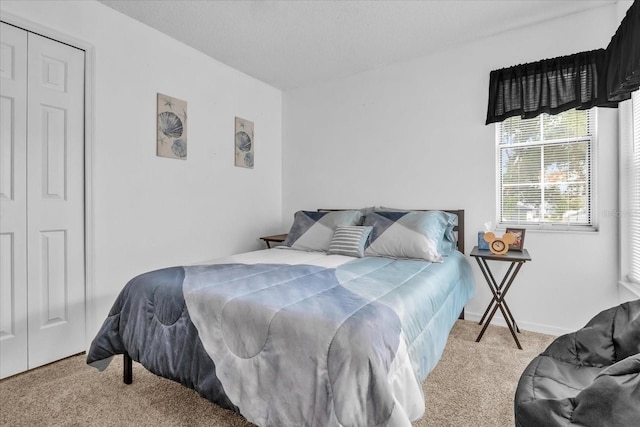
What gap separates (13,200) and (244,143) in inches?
84.2

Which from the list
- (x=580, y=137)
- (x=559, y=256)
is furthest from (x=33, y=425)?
(x=580, y=137)

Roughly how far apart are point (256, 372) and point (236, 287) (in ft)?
1.54

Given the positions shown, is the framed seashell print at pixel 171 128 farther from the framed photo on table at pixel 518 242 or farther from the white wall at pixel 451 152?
the framed photo on table at pixel 518 242

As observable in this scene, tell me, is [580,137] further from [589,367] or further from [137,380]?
[137,380]

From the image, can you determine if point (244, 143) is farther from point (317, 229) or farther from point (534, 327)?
point (534, 327)

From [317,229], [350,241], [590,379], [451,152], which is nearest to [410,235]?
[350,241]

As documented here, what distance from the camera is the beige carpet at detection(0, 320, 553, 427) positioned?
1.67 metres

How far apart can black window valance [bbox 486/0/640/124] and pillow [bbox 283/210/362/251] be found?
153 centimetres

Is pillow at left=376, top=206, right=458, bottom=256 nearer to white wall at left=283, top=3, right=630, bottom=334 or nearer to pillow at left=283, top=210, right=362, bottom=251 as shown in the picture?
white wall at left=283, top=3, right=630, bottom=334

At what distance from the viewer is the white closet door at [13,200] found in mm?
A: 2111

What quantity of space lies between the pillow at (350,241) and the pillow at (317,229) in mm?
128

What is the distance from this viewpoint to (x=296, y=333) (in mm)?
1310

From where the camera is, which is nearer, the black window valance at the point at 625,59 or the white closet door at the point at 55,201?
the black window valance at the point at 625,59

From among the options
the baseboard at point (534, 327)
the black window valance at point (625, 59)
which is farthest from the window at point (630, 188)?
the baseboard at point (534, 327)
